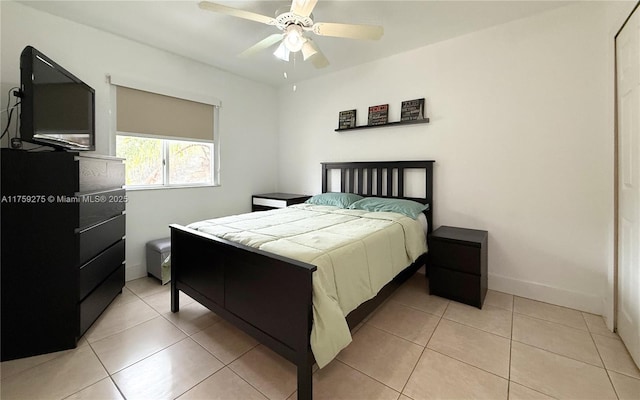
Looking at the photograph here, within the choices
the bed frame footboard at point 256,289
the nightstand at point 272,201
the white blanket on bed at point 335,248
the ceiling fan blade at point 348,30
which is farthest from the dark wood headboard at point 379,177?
the bed frame footboard at point 256,289

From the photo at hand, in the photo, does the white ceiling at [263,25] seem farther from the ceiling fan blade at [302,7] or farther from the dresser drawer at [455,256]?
the dresser drawer at [455,256]

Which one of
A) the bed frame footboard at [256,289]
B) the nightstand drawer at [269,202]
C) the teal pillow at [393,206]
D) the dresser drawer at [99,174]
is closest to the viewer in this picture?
the bed frame footboard at [256,289]

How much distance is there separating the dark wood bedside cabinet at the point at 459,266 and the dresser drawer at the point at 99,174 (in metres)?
2.87

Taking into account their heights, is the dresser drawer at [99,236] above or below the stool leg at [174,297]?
above

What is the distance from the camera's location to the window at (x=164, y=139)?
293 cm

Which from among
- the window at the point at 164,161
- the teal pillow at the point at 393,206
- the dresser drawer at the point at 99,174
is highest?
the window at the point at 164,161

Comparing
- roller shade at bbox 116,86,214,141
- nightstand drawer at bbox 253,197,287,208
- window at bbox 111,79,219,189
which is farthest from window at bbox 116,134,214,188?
nightstand drawer at bbox 253,197,287,208

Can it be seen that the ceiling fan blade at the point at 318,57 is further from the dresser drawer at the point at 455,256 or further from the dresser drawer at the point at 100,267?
the dresser drawer at the point at 100,267

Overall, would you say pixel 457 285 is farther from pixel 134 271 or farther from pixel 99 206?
pixel 134 271

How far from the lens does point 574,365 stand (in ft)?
A: 5.31

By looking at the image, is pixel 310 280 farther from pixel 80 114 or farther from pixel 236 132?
pixel 236 132

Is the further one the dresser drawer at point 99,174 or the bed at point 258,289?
the dresser drawer at point 99,174

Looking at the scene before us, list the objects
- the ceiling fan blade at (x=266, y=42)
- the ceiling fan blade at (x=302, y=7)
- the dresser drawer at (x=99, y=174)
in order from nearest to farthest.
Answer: the ceiling fan blade at (x=302, y=7), the dresser drawer at (x=99, y=174), the ceiling fan blade at (x=266, y=42)

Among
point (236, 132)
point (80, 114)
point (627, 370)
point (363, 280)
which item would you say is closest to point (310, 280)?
point (363, 280)
